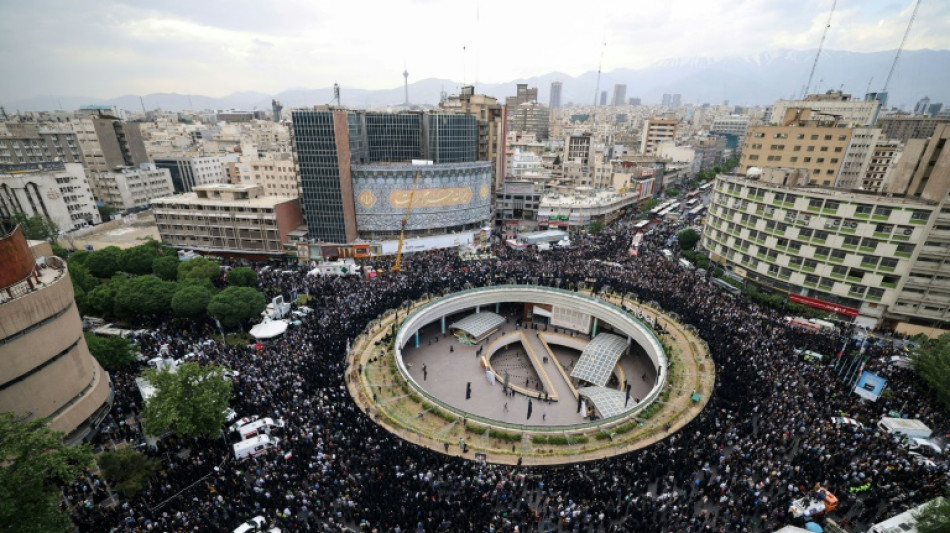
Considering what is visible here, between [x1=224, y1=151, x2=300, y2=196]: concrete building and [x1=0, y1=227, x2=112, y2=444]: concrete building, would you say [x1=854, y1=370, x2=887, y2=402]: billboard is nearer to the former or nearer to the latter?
[x1=0, y1=227, x2=112, y2=444]: concrete building

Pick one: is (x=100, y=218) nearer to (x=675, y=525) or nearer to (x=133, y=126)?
(x=133, y=126)

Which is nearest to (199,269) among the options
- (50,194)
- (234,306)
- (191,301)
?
(191,301)

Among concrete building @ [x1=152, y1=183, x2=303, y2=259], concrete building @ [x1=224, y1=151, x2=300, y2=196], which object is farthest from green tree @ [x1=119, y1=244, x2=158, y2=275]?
concrete building @ [x1=224, y1=151, x2=300, y2=196]

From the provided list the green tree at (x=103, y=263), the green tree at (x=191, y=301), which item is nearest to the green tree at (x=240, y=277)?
the green tree at (x=191, y=301)

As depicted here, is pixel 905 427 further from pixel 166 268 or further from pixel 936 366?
pixel 166 268

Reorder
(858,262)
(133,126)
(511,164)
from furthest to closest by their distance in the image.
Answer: (511,164)
(133,126)
(858,262)

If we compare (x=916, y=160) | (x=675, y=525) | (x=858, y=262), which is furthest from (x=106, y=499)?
(x=916, y=160)
